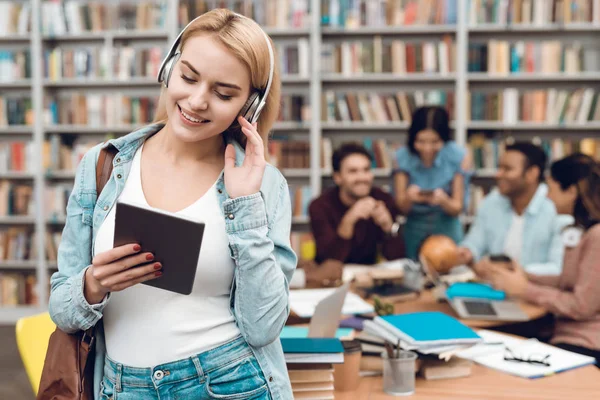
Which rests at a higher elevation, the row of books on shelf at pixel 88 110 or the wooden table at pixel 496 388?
the row of books on shelf at pixel 88 110

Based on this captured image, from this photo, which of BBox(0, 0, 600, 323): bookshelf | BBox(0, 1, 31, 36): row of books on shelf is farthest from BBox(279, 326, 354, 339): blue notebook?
BBox(0, 1, 31, 36): row of books on shelf

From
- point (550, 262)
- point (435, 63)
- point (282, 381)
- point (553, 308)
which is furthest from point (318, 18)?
point (282, 381)

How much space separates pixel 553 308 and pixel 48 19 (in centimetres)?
460

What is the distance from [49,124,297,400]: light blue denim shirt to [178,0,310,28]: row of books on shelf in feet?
13.3

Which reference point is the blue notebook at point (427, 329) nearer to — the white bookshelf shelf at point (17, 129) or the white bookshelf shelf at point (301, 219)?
the white bookshelf shelf at point (301, 219)

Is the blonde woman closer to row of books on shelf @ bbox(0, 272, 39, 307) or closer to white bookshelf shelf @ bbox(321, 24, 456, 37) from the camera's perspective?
white bookshelf shelf @ bbox(321, 24, 456, 37)

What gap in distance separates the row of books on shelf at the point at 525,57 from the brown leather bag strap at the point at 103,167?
4198 mm

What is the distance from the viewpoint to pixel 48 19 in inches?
211

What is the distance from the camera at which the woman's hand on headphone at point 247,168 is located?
1.19 m

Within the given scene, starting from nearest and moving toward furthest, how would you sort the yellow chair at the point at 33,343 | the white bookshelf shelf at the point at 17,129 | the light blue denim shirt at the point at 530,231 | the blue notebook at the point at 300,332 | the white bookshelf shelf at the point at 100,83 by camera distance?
1. the yellow chair at the point at 33,343
2. the blue notebook at the point at 300,332
3. the light blue denim shirt at the point at 530,231
4. the white bookshelf shelf at the point at 100,83
5. the white bookshelf shelf at the point at 17,129

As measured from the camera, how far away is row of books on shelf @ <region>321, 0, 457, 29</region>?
501cm

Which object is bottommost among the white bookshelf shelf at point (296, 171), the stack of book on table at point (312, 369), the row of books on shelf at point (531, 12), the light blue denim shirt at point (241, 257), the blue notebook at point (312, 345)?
the stack of book on table at point (312, 369)

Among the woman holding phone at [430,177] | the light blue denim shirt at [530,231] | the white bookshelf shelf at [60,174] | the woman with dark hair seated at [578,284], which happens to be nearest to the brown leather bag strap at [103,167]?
the woman with dark hair seated at [578,284]

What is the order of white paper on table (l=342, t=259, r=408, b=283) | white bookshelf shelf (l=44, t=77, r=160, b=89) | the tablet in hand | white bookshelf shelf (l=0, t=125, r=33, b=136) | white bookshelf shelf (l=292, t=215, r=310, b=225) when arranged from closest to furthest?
1. the tablet in hand
2. white paper on table (l=342, t=259, r=408, b=283)
3. white bookshelf shelf (l=292, t=215, r=310, b=225)
4. white bookshelf shelf (l=44, t=77, r=160, b=89)
5. white bookshelf shelf (l=0, t=125, r=33, b=136)
